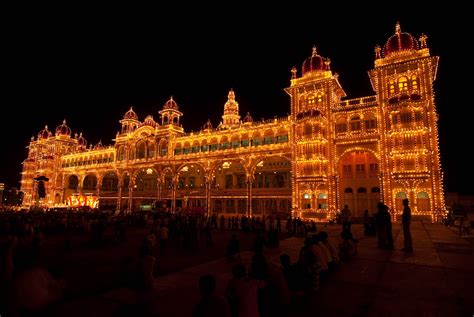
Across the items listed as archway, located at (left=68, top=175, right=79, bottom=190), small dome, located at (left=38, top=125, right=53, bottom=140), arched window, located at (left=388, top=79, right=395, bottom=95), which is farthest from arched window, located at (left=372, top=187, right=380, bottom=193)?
small dome, located at (left=38, top=125, right=53, bottom=140)

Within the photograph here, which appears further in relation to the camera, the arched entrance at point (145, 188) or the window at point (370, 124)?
the arched entrance at point (145, 188)

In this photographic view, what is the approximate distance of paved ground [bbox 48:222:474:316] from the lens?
6.16m

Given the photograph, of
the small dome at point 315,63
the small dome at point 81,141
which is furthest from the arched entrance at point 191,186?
the small dome at point 81,141

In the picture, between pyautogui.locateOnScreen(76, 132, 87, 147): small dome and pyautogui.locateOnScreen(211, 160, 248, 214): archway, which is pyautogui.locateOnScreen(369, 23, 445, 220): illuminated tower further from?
pyautogui.locateOnScreen(76, 132, 87, 147): small dome

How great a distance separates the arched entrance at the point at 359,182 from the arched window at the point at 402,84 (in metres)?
7.40

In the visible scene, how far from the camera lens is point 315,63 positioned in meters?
35.2

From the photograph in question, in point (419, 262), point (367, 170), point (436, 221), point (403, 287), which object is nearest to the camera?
point (403, 287)

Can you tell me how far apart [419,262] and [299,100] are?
27.6m

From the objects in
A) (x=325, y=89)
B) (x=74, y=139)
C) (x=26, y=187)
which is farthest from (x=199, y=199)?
(x=26, y=187)

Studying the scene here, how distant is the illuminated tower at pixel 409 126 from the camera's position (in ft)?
88.6

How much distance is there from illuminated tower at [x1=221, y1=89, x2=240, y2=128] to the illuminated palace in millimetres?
11579

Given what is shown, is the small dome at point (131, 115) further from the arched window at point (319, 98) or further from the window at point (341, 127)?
the window at point (341, 127)

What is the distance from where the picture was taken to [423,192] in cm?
2716

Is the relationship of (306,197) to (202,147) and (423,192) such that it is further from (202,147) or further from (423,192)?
(202,147)
